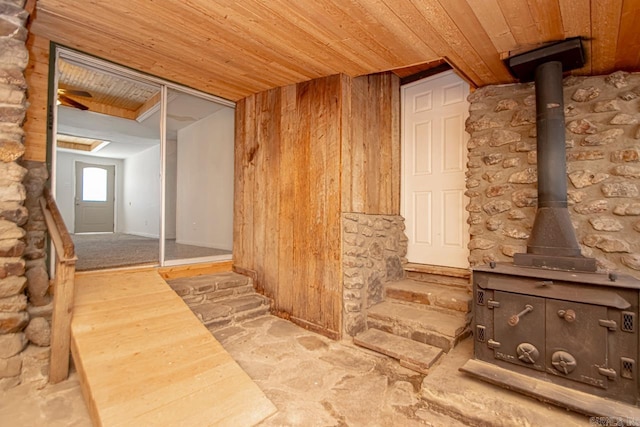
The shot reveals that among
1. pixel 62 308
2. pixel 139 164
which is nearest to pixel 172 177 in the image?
pixel 139 164

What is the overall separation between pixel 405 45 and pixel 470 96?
992 mm

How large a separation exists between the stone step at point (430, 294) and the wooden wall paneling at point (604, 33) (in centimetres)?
207

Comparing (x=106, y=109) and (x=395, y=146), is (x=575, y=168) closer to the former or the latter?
(x=395, y=146)

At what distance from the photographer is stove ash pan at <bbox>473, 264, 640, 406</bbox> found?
1646 mm

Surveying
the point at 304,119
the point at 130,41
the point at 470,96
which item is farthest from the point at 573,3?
the point at 130,41

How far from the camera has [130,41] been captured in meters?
2.44

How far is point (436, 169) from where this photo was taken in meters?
3.32

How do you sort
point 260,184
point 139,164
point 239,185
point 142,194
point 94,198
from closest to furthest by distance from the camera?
1. point 260,184
2. point 239,185
3. point 142,194
4. point 139,164
5. point 94,198

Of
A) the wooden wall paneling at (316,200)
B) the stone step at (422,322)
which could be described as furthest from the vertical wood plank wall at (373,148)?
the stone step at (422,322)

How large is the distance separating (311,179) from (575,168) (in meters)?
2.22

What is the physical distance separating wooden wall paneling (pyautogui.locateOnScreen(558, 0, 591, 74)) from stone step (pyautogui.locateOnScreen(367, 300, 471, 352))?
2.21 meters

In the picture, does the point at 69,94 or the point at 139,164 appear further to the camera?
the point at 139,164

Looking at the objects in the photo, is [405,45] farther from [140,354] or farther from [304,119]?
[140,354]

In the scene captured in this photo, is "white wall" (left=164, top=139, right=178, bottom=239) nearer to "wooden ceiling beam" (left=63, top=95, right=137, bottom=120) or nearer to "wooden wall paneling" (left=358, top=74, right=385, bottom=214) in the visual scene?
"wooden ceiling beam" (left=63, top=95, right=137, bottom=120)
